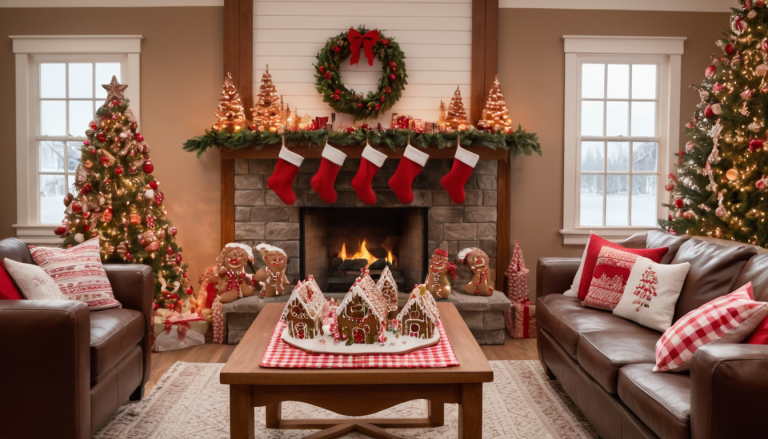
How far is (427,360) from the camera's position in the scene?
1996 mm

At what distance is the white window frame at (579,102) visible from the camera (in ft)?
14.4

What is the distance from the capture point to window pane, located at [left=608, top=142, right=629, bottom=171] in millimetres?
4547

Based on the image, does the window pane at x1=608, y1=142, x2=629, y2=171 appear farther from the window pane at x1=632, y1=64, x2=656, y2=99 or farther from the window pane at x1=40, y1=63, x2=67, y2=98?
the window pane at x1=40, y1=63, x2=67, y2=98

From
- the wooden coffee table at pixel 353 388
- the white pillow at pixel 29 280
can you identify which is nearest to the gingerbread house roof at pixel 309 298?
the wooden coffee table at pixel 353 388

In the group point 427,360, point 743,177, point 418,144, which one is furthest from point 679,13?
point 427,360

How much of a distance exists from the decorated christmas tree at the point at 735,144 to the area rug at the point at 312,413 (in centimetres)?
152

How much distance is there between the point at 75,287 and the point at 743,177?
370 cm

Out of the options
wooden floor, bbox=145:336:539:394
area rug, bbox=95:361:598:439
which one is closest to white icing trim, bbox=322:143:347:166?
wooden floor, bbox=145:336:539:394

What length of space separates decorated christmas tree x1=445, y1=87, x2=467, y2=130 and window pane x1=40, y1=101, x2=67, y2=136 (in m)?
3.01

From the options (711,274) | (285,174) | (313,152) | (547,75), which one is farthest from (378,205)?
(711,274)

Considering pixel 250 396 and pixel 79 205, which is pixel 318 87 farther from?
pixel 250 396

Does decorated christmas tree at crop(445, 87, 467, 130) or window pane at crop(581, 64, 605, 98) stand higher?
window pane at crop(581, 64, 605, 98)

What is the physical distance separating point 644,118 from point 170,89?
3.73 metres

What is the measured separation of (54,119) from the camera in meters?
A: 4.47
